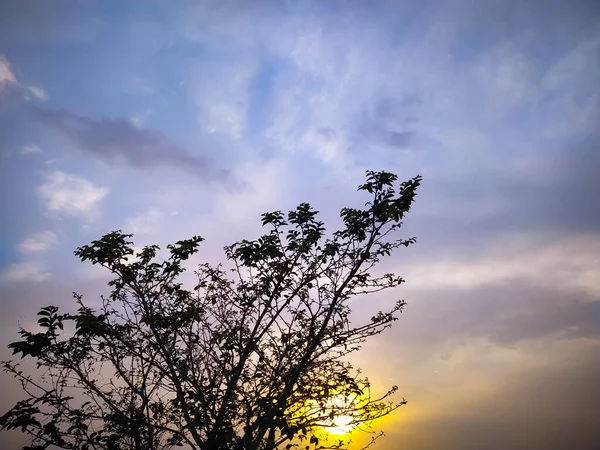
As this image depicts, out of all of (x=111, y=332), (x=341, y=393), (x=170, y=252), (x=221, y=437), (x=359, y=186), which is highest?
(x=359, y=186)

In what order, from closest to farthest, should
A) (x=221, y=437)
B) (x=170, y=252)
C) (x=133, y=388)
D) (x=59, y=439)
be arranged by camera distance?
1. (x=221, y=437)
2. (x=59, y=439)
3. (x=133, y=388)
4. (x=170, y=252)

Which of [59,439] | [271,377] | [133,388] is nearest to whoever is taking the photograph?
[59,439]

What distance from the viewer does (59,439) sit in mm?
7348

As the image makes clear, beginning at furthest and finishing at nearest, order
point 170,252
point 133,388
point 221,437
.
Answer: point 170,252, point 133,388, point 221,437

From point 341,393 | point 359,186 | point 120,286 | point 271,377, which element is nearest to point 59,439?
point 120,286

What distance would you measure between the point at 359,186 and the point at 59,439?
7458mm

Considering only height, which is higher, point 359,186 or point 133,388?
point 359,186

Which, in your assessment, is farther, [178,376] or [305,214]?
[305,214]

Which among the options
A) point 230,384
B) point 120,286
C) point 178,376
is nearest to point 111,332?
point 120,286

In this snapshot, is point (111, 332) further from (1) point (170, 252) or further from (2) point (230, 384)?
(2) point (230, 384)

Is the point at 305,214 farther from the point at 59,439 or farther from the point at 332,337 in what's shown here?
the point at 59,439

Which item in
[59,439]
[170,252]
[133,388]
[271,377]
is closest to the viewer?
[59,439]

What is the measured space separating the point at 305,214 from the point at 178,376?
421cm

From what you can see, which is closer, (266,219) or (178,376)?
(178,376)
